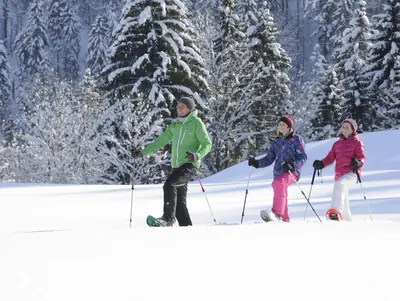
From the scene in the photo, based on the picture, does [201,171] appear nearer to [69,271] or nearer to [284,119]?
[284,119]

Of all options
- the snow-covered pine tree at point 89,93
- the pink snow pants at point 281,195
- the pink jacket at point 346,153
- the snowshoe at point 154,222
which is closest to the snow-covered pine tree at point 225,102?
the snow-covered pine tree at point 89,93

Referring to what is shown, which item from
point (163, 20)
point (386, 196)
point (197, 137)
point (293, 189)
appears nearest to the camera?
point (197, 137)

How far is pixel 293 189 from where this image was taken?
12711 mm

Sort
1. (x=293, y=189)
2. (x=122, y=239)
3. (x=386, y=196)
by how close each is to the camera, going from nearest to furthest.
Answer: (x=122, y=239) → (x=386, y=196) → (x=293, y=189)

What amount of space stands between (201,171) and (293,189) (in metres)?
16.0

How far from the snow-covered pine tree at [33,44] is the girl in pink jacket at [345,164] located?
67864 mm

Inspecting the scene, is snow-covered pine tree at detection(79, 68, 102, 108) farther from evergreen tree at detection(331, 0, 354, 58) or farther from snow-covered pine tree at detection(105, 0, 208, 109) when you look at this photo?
evergreen tree at detection(331, 0, 354, 58)

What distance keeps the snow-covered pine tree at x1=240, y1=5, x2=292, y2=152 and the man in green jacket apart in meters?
24.9

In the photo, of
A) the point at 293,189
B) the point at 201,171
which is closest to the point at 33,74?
the point at 201,171

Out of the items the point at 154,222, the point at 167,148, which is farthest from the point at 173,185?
the point at 167,148

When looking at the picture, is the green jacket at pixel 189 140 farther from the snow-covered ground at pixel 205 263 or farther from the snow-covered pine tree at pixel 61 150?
the snow-covered pine tree at pixel 61 150

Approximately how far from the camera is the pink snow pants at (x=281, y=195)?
7.38 metres

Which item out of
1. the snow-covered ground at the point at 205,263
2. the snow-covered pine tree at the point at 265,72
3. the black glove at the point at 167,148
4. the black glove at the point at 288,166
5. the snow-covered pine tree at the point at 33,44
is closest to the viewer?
the snow-covered ground at the point at 205,263

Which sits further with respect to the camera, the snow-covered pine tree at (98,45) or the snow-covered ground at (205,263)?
the snow-covered pine tree at (98,45)
